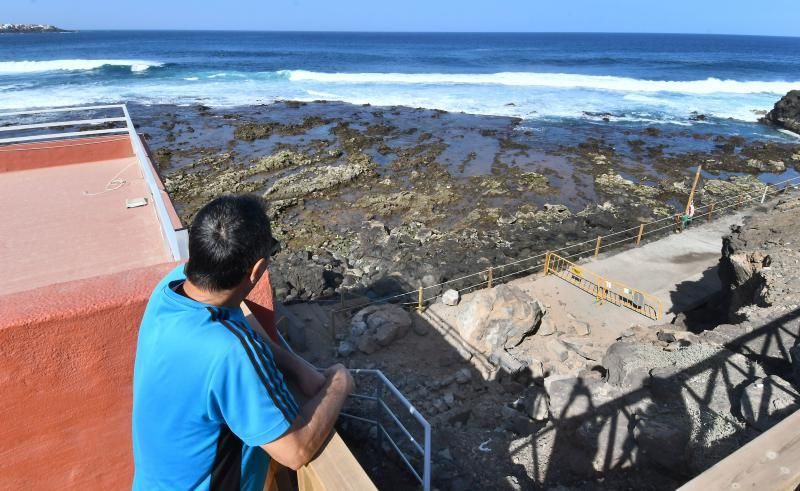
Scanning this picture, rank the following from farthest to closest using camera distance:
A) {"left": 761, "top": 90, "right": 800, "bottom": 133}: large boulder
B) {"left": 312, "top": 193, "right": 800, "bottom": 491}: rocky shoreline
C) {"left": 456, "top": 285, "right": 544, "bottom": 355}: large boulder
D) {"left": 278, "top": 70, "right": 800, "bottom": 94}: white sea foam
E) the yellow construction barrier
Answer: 1. {"left": 278, "top": 70, "right": 800, "bottom": 94}: white sea foam
2. {"left": 761, "top": 90, "right": 800, "bottom": 133}: large boulder
3. the yellow construction barrier
4. {"left": 456, "top": 285, "right": 544, "bottom": 355}: large boulder
5. {"left": 312, "top": 193, "right": 800, "bottom": 491}: rocky shoreline

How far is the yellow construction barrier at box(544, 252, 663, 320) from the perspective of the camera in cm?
1036

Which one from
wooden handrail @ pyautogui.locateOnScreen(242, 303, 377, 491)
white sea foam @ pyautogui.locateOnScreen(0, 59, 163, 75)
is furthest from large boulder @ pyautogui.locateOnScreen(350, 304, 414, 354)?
white sea foam @ pyautogui.locateOnScreen(0, 59, 163, 75)

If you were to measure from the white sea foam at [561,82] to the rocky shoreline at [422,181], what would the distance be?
19.2m

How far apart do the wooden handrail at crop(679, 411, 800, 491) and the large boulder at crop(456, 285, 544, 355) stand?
7.22 m

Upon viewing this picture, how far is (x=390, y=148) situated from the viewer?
981 inches

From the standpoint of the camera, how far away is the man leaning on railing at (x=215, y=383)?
154cm

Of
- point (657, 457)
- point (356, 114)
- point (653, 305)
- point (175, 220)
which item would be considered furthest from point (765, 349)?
point (356, 114)

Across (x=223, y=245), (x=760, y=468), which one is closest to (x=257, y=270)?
(x=223, y=245)

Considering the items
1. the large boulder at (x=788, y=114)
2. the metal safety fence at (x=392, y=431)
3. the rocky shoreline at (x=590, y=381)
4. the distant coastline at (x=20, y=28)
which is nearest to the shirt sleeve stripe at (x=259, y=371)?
the metal safety fence at (x=392, y=431)

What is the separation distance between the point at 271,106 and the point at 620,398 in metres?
34.5

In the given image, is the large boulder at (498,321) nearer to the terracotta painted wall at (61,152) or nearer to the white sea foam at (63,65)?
the terracotta painted wall at (61,152)

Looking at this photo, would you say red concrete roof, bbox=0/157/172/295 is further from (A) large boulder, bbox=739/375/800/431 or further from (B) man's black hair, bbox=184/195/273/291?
(A) large boulder, bbox=739/375/800/431

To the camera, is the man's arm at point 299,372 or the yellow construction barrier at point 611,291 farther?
the yellow construction barrier at point 611,291

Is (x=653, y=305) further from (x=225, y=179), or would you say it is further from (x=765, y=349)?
(x=225, y=179)
